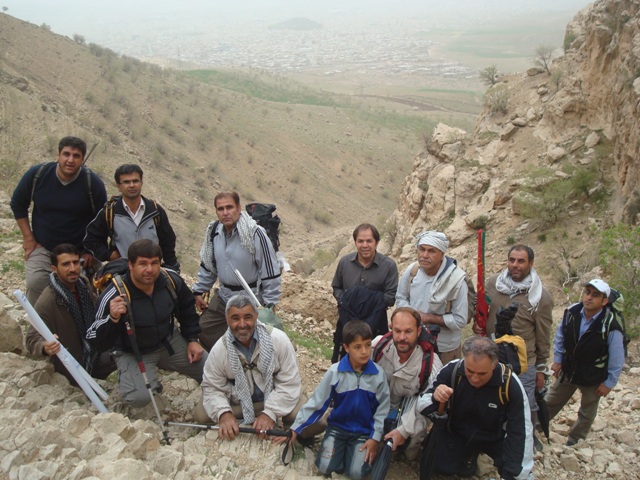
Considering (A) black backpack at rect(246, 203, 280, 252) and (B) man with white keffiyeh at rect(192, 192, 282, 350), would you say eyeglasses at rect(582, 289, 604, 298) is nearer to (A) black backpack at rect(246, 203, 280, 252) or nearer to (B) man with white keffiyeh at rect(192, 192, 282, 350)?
(B) man with white keffiyeh at rect(192, 192, 282, 350)

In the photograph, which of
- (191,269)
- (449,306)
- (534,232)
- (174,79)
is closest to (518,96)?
(534,232)

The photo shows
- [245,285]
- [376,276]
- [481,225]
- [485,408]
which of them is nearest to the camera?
[485,408]

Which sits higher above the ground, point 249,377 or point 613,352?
point 249,377

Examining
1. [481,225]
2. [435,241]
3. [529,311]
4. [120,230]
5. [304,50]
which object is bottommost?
[481,225]

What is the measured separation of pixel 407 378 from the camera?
4.04 m

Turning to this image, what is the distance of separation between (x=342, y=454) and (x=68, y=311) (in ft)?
8.09

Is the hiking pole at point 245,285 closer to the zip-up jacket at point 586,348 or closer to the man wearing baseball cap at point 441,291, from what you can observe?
the man wearing baseball cap at point 441,291

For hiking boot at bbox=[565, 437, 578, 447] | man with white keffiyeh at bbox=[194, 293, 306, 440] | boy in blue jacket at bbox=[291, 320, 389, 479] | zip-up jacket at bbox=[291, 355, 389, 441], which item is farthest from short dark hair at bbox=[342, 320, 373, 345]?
hiking boot at bbox=[565, 437, 578, 447]

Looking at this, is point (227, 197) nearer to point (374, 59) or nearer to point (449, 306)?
point (449, 306)

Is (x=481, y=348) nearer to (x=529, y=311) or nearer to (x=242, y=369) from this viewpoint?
(x=529, y=311)

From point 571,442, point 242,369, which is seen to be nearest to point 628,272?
point 571,442

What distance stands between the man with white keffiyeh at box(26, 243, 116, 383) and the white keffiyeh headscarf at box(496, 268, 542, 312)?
11.3 feet

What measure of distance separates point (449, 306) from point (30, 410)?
333cm

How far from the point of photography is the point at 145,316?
167 inches
